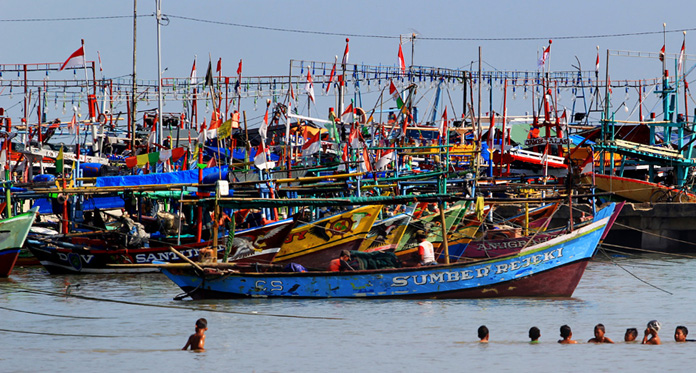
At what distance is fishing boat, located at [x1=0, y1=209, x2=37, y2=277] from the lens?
2773 centimetres

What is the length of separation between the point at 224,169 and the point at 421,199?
11.8 meters

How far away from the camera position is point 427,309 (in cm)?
2103

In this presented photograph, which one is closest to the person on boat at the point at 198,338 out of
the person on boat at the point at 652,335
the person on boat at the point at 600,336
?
the person on boat at the point at 600,336

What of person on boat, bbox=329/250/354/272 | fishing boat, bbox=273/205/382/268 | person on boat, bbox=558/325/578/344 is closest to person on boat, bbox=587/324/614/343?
person on boat, bbox=558/325/578/344

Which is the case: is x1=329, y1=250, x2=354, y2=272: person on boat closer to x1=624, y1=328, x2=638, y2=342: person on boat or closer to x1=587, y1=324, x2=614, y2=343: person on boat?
x1=587, y1=324, x2=614, y2=343: person on boat

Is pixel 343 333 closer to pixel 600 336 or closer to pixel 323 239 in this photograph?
pixel 600 336

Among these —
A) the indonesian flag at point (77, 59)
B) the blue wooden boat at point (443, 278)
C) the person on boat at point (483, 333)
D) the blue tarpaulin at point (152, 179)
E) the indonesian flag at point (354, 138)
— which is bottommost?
the person on boat at point (483, 333)

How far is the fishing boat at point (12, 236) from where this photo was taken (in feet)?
A: 91.0

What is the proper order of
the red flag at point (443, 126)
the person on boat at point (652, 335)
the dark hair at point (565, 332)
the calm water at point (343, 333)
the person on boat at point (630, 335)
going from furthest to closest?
1. the red flag at point (443, 126)
2. the person on boat at point (630, 335)
3. the person on boat at point (652, 335)
4. the dark hair at point (565, 332)
5. the calm water at point (343, 333)

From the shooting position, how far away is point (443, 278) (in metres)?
21.0

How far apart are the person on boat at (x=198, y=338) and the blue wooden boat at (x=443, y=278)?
4.43 metres

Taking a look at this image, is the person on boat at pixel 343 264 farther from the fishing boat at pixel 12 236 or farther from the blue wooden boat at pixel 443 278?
the fishing boat at pixel 12 236

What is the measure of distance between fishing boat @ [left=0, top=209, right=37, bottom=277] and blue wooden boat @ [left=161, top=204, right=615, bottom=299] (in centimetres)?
798

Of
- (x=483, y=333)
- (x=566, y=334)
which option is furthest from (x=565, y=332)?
(x=483, y=333)
